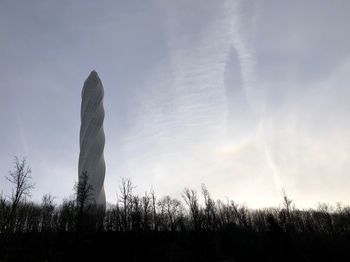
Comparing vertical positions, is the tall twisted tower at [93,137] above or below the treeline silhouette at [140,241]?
above

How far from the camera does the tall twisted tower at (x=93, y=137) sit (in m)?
44.6

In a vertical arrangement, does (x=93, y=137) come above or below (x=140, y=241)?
above

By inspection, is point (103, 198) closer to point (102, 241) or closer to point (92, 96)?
point (102, 241)

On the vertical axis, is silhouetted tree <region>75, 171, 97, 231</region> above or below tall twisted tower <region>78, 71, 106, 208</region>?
below

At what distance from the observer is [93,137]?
47.4 m

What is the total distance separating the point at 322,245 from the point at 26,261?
31.3 meters

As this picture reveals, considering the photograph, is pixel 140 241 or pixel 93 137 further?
pixel 93 137

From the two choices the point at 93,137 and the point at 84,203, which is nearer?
the point at 84,203

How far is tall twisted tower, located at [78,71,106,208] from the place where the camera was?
Result: 4459 centimetres

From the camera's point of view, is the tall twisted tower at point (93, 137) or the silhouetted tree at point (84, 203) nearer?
the silhouetted tree at point (84, 203)

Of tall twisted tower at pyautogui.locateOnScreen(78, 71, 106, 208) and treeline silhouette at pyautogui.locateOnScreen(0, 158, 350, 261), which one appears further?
tall twisted tower at pyautogui.locateOnScreen(78, 71, 106, 208)

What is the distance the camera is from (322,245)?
34.8m

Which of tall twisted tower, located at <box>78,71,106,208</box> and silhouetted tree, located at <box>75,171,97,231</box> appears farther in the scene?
tall twisted tower, located at <box>78,71,106,208</box>

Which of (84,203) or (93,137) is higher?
(93,137)
